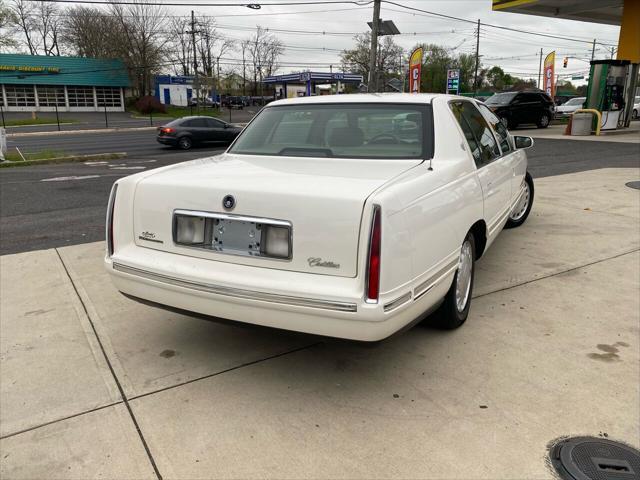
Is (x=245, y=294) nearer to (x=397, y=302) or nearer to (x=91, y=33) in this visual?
(x=397, y=302)

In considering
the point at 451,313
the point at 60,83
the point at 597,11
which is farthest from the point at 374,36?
the point at 60,83

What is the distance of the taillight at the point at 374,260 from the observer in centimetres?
249

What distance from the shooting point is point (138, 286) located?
3123mm

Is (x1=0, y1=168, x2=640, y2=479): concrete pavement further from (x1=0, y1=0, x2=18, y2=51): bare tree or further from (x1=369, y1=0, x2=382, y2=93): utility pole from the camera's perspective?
(x1=0, y1=0, x2=18, y2=51): bare tree

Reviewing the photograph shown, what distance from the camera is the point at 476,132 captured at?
4.25m

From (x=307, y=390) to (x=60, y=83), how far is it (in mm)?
61714

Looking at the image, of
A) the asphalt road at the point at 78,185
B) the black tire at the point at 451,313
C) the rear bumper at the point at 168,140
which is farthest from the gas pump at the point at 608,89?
the black tire at the point at 451,313

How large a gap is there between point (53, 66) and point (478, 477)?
208 ft

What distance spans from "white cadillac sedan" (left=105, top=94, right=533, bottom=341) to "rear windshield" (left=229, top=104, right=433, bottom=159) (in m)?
0.01

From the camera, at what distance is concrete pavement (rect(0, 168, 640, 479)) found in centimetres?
243

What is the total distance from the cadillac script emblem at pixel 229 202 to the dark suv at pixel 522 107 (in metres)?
22.5

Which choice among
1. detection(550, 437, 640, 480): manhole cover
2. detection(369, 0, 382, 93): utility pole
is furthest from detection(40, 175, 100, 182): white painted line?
detection(369, 0, 382, 93): utility pole

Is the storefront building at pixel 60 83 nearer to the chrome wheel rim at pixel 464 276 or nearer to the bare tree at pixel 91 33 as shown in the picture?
the bare tree at pixel 91 33

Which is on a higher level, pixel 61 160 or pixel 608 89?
pixel 608 89
